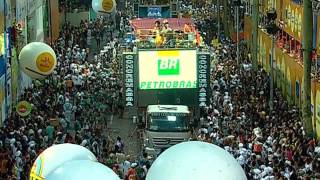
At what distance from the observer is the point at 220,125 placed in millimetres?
31781

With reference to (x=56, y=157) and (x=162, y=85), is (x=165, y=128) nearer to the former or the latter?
(x=162, y=85)

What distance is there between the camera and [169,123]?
29.1m

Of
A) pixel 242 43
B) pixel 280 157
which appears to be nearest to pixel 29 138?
pixel 280 157

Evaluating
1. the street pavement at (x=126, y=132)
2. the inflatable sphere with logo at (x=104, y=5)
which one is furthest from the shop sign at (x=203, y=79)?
the inflatable sphere with logo at (x=104, y=5)

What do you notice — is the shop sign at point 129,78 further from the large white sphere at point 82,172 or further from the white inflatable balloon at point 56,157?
the large white sphere at point 82,172

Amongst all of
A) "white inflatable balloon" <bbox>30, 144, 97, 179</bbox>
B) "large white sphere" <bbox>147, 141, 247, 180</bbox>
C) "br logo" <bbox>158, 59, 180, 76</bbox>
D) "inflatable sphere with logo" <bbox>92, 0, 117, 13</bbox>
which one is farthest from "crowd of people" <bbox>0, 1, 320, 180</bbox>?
"large white sphere" <bbox>147, 141, 247, 180</bbox>

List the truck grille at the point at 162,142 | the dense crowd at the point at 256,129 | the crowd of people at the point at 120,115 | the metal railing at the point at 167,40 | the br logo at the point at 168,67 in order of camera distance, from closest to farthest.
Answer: the dense crowd at the point at 256,129, the crowd of people at the point at 120,115, the truck grille at the point at 162,142, the br logo at the point at 168,67, the metal railing at the point at 167,40

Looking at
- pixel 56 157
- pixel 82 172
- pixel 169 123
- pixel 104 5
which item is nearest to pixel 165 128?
pixel 169 123

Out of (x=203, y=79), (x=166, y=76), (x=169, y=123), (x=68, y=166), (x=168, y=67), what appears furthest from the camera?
(x=203, y=79)

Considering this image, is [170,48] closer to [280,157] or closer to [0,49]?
[0,49]

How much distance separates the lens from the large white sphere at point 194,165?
10.4 m

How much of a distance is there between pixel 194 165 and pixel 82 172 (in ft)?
4.43

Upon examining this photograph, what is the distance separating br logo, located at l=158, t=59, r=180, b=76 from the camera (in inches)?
1344

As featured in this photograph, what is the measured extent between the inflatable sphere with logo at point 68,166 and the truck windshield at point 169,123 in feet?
52.2
